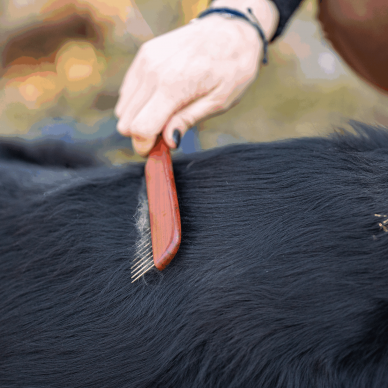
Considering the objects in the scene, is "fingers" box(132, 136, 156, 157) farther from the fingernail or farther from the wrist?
the wrist

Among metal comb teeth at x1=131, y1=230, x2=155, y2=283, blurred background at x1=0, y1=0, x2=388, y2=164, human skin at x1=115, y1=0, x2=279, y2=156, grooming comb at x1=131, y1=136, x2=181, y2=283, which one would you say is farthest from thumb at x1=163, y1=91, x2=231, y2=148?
blurred background at x1=0, y1=0, x2=388, y2=164

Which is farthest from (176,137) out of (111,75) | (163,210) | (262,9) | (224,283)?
(111,75)

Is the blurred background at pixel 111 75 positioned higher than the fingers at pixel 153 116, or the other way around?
the fingers at pixel 153 116

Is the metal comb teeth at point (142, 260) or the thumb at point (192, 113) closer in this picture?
the metal comb teeth at point (142, 260)

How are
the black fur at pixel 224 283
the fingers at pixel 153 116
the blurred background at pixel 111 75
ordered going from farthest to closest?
1. the blurred background at pixel 111 75
2. the fingers at pixel 153 116
3. the black fur at pixel 224 283

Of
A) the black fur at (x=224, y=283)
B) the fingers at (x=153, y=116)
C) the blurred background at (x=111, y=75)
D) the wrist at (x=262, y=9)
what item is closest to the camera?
the black fur at (x=224, y=283)

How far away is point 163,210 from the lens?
0.60 metres

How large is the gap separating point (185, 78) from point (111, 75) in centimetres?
108

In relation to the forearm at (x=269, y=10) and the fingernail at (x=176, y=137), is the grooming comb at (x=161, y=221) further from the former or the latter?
the forearm at (x=269, y=10)

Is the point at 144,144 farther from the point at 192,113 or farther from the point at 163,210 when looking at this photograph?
the point at 163,210

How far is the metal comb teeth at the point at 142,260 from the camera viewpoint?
584mm

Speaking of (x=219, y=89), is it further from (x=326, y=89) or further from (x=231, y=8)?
(x=326, y=89)

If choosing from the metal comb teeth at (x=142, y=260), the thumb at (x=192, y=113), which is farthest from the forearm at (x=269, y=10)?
the metal comb teeth at (x=142, y=260)

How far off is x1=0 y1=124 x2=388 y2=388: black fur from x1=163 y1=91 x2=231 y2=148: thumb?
141 millimetres
